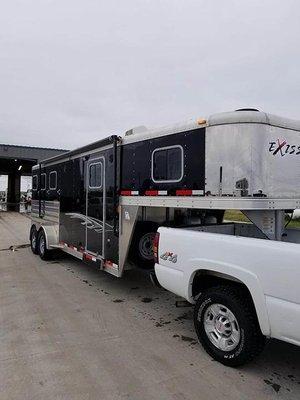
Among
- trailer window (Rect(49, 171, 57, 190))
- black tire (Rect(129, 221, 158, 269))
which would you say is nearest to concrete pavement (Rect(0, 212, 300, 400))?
black tire (Rect(129, 221, 158, 269))

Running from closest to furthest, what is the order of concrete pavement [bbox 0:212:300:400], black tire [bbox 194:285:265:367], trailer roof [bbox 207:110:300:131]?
concrete pavement [bbox 0:212:300:400], black tire [bbox 194:285:265:367], trailer roof [bbox 207:110:300:131]

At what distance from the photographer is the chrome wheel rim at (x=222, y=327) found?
12.5ft

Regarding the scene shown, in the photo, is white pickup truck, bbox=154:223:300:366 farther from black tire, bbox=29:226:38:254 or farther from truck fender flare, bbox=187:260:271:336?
black tire, bbox=29:226:38:254

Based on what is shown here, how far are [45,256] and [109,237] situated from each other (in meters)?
3.78

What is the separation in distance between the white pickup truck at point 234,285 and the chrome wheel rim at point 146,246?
1.99m

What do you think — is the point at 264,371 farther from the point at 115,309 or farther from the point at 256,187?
the point at 115,309

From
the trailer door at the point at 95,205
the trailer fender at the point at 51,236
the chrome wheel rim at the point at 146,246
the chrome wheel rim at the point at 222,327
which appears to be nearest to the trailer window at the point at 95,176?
the trailer door at the point at 95,205

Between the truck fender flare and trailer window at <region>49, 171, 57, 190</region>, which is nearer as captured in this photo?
the truck fender flare

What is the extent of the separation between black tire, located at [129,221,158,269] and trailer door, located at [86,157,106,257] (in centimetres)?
64

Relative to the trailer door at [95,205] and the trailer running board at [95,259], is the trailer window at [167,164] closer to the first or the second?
the trailer door at [95,205]

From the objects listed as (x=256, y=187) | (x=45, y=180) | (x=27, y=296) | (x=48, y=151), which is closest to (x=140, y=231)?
(x=27, y=296)

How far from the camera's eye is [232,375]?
3.66 metres


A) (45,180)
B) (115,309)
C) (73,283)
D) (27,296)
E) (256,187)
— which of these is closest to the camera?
(256,187)

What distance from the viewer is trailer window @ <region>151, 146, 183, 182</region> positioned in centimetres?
516
